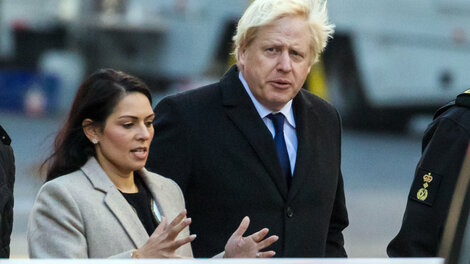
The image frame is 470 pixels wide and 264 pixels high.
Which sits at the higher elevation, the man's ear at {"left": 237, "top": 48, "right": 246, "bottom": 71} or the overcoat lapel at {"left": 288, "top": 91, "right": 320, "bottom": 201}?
the man's ear at {"left": 237, "top": 48, "right": 246, "bottom": 71}

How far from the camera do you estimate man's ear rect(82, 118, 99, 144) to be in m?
3.47

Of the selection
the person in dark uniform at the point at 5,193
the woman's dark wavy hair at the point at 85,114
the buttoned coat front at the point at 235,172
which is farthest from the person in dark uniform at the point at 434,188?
the person in dark uniform at the point at 5,193

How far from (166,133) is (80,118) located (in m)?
0.47

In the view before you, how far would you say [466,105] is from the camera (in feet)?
12.2

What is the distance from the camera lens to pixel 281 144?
398cm

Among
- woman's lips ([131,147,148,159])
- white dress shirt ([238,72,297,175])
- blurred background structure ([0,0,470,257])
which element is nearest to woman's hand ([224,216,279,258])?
woman's lips ([131,147,148,159])

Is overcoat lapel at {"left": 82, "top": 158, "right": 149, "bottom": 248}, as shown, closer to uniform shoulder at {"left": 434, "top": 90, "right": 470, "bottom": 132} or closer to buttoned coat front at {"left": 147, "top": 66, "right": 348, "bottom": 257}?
buttoned coat front at {"left": 147, "top": 66, "right": 348, "bottom": 257}

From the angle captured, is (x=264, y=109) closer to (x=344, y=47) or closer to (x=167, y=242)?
(x=167, y=242)

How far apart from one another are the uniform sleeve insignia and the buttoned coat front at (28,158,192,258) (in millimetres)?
965

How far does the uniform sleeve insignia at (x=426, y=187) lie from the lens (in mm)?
3602

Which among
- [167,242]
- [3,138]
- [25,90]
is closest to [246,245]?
[167,242]

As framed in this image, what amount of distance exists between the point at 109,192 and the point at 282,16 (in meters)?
0.94

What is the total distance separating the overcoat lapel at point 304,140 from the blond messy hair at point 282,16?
23cm

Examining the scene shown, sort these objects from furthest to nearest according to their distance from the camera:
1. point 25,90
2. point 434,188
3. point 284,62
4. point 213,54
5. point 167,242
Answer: point 25,90, point 213,54, point 284,62, point 434,188, point 167,242
